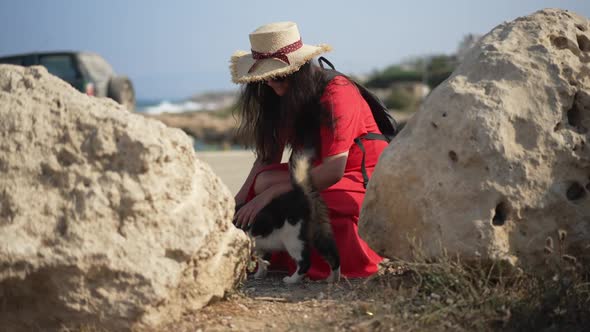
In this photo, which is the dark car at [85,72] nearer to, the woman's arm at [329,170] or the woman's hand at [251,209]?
the woman's hand at [251,209]

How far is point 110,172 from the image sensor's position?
12.6 feet

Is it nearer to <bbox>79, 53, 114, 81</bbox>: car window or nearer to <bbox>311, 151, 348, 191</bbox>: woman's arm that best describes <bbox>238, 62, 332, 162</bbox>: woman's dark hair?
<bbox>311, 151, 348, 191</bbox>: woman's arm

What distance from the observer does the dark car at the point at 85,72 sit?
15125mm

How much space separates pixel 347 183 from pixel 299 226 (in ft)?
1.65

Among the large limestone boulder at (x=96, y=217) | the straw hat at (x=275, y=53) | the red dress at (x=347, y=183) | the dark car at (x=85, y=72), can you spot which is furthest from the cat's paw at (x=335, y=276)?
the dark car at (x=85, y=72)

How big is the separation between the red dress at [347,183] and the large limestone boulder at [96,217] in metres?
1.31

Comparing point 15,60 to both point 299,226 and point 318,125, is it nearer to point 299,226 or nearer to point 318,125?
point 318,125

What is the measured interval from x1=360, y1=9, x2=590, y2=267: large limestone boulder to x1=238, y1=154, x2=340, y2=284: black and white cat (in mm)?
557

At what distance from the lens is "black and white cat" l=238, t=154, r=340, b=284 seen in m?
5.05

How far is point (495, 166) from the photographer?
4133 millimetres

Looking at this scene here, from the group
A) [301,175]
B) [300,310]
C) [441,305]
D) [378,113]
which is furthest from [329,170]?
[441,305]

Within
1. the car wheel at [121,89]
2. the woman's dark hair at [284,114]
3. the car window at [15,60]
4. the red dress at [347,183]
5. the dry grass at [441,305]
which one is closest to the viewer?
the dry grass at [441,305]

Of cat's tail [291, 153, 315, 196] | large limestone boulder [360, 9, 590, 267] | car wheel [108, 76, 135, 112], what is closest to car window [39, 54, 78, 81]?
car wheel [108, 76, 135, 112]

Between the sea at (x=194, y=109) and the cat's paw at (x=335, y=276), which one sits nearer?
the cat's paw at (x=335, y=276)
